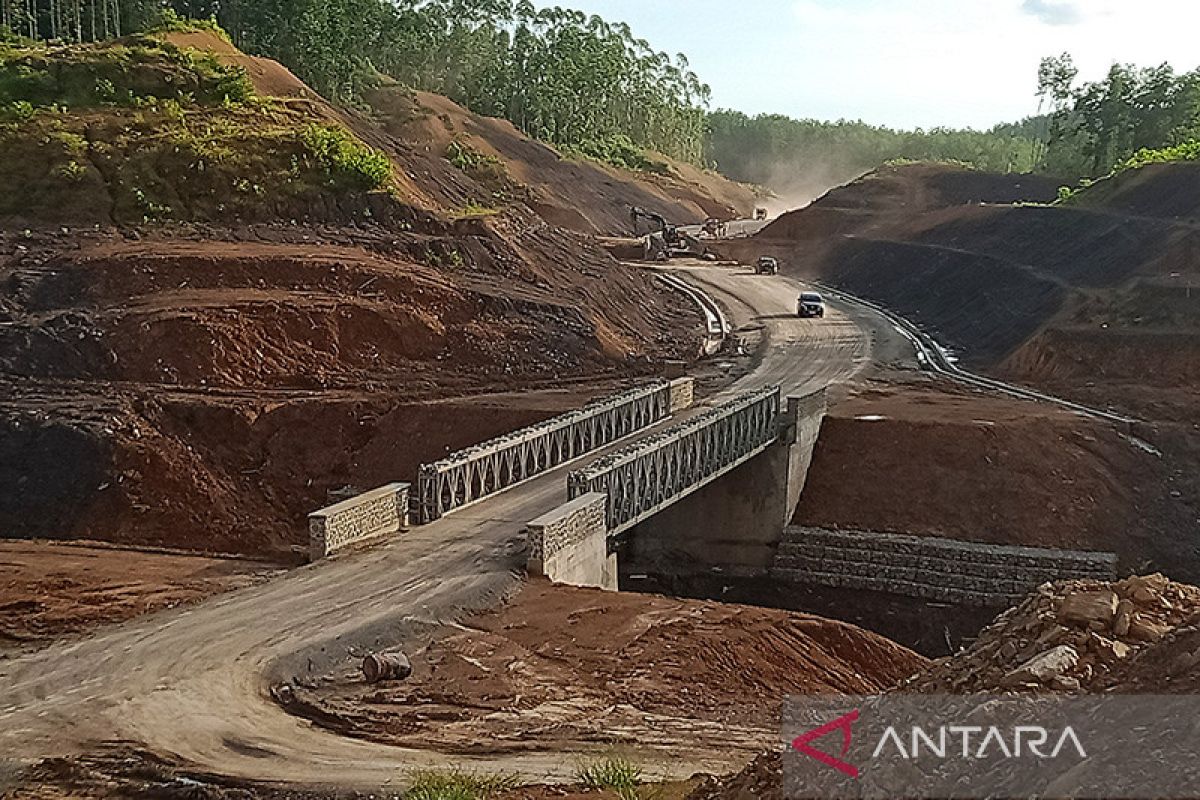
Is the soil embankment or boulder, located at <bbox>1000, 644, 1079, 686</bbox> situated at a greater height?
boulder, located at <bbox>1000, 644, 1079, 686</bbox>

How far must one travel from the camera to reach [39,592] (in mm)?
21938

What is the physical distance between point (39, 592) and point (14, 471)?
42.9 feet

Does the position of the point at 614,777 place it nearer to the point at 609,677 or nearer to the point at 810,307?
the point at 609,677

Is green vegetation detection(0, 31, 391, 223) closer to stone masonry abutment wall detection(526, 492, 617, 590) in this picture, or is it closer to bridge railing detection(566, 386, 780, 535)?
bridge railing detection(566, 386, 780, 535)

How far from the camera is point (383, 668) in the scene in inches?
714

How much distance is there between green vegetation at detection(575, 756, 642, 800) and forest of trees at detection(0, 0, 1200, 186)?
235ft

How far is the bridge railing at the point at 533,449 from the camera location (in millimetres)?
27281

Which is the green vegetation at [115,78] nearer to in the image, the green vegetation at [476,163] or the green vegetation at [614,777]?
the green vegetation at [476,163]

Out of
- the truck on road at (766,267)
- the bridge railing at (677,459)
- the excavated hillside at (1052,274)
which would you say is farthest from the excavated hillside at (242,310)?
the truck on road at (766,267)

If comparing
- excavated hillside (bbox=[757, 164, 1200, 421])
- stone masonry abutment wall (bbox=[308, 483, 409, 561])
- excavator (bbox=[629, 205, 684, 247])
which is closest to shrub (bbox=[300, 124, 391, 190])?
excavated hillside (bbox=[757, 164, 1200, 421])

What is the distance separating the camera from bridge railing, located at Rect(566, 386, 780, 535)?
27578 millimetres

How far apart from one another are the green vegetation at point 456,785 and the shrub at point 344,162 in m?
42.6

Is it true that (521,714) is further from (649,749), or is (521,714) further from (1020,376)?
(1020,376)

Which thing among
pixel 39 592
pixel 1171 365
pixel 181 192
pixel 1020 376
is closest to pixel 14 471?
pixel 39 592
